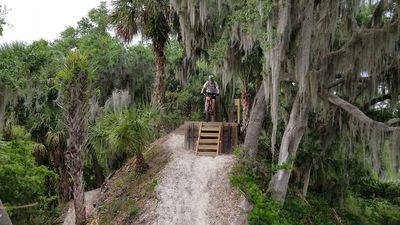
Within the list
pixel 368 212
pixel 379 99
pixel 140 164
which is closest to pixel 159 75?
pixel 140 164

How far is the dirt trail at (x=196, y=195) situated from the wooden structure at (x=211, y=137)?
502 millimetres

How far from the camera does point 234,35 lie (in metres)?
12.8

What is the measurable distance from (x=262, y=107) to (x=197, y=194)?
3516mm

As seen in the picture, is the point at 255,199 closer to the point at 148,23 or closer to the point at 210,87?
the point at 210,87

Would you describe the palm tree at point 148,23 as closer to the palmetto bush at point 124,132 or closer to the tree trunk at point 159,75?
the tree trunk at point 159,75

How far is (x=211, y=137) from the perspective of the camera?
13.4m

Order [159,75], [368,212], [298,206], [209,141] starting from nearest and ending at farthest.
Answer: [298,206]
[209,141]
[368,212]
[159,75]

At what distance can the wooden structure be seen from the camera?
43.0 feet

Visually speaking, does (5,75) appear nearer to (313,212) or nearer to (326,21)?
(326,21)

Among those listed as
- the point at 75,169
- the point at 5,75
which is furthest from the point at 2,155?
the point at 5,75

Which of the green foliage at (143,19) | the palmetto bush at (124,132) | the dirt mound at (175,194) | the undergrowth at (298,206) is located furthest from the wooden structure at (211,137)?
the green foliage at (143,19)

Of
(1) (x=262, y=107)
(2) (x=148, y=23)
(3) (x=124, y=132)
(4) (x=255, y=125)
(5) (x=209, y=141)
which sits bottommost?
(5) (x=209, y=141)

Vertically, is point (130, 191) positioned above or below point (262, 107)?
below

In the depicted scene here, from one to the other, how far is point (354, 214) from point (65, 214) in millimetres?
8889
